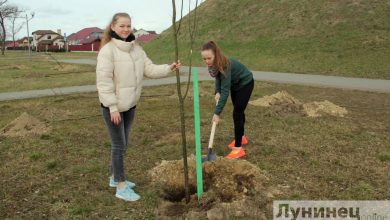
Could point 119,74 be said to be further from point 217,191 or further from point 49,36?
point 49,36

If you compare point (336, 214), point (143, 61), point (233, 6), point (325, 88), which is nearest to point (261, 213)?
point (336, 214)

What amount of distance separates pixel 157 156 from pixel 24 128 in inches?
121

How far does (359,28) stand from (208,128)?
1791 cm

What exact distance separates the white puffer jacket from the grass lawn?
1.08m

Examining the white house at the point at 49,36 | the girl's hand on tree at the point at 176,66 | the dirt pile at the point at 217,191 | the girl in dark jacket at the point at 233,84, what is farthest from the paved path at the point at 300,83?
the white house at the point at 49,36

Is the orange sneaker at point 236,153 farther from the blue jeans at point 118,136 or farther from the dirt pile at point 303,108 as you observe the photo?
the dirt pile at point 303,108

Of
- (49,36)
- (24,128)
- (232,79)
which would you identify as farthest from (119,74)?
(49,36)

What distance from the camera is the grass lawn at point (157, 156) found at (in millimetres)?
4117

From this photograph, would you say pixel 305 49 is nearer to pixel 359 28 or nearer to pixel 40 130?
pixel 359 28

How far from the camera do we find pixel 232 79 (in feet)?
17.5

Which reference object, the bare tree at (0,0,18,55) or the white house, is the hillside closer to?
the bare tree at (0,0,18,55)

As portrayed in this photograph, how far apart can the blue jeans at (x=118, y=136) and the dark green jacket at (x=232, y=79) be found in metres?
1.22

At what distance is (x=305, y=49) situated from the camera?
2156 cm

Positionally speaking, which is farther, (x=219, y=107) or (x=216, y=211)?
(x=219, y=107)
